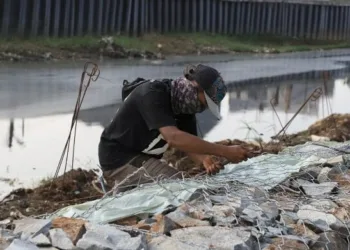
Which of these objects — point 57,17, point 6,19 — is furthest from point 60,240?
point 57,17

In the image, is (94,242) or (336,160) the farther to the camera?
(336,160)

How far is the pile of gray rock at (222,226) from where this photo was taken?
4.00 metres

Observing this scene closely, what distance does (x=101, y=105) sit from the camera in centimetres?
1131

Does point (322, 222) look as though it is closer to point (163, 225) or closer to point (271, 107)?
point (163, 225)

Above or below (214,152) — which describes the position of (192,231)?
below

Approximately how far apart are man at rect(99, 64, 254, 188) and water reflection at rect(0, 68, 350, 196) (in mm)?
1835

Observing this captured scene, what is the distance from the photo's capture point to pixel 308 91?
50.3ft

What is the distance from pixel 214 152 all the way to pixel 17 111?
5785mm

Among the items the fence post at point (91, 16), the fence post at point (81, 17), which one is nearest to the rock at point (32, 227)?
the fence post at point (81, 17)

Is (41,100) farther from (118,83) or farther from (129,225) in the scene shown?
(129,225)

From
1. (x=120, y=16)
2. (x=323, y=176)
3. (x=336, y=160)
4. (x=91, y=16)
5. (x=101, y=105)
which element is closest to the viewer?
(x=323, y=176)

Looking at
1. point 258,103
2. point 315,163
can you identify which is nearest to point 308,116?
point 258,103

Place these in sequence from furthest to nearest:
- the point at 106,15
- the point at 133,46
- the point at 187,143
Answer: the point at 106,15 < the point at 133,46 < the point at 187,143

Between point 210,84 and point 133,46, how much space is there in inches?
612
